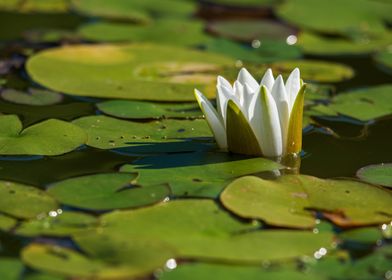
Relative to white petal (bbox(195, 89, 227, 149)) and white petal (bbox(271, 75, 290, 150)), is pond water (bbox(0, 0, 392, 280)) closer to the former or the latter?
white petal (bbox(195, 89, 227, 149))

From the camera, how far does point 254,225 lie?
2924mm

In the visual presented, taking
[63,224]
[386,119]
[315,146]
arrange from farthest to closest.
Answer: [386,119] < [315,146] < [63,224]

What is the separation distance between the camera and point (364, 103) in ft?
13.9

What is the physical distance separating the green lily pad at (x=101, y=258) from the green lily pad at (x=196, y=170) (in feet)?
1.52

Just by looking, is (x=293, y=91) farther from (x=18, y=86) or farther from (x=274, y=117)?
(x=18, y=86)

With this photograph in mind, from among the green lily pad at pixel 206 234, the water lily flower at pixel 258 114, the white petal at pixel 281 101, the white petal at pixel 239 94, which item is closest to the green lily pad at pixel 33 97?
the water lily flower at pixel 258 114

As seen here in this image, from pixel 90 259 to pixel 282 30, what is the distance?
3.13m

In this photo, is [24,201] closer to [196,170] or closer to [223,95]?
[196,170]

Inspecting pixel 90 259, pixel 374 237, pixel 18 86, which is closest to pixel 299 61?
pixel 18 86

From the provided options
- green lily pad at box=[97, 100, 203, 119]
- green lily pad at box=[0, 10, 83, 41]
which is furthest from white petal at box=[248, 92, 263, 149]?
green lily pad at box=[0, 10, 83, 41]

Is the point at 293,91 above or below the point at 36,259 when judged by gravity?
above

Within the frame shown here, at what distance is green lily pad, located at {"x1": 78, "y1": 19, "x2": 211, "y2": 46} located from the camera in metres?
5.18

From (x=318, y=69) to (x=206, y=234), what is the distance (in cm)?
211

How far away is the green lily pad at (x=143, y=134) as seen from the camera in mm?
3605
